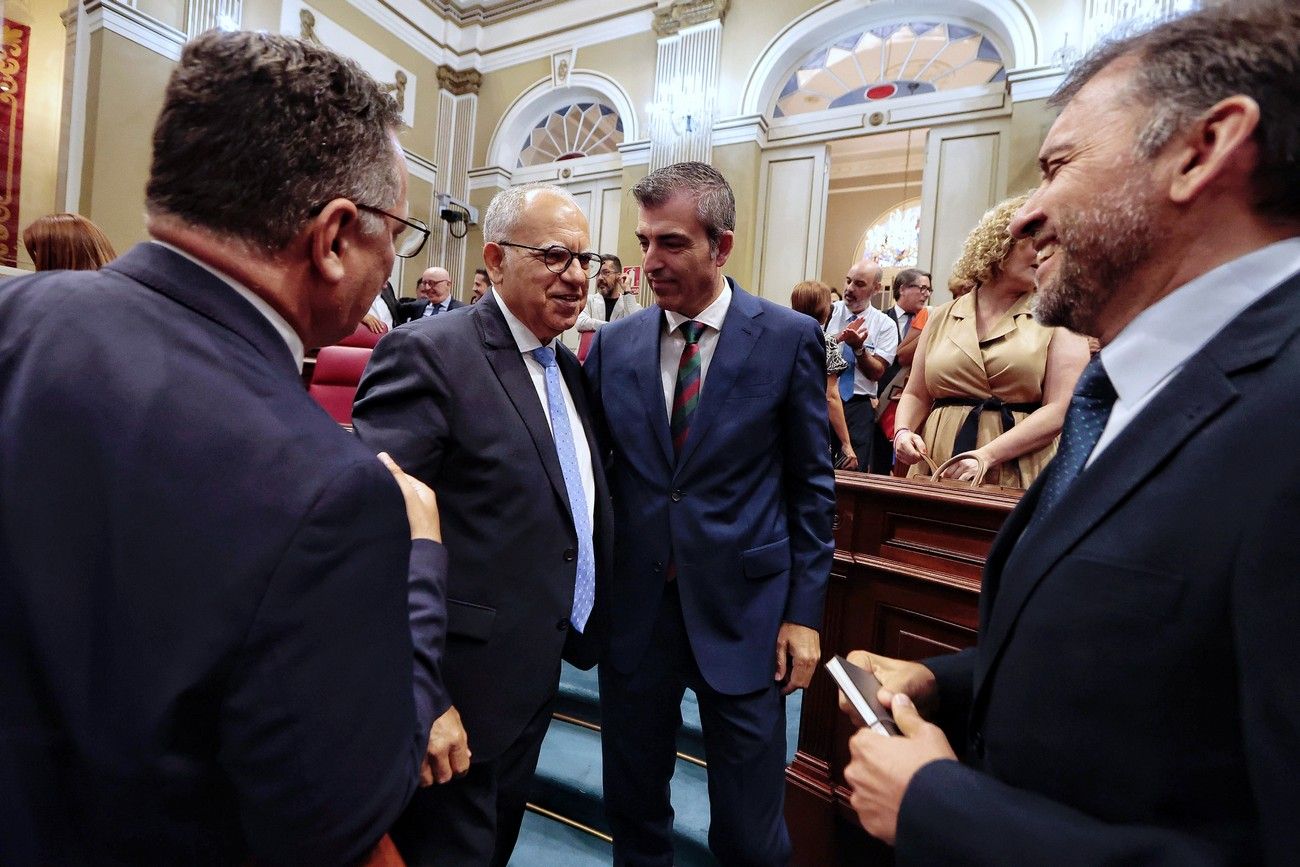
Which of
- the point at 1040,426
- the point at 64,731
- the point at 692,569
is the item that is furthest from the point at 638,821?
the point at 1040,426

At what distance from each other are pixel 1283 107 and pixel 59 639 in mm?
1246

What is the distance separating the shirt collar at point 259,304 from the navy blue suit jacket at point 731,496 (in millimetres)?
944

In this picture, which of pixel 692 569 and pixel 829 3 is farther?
pixel 829 3

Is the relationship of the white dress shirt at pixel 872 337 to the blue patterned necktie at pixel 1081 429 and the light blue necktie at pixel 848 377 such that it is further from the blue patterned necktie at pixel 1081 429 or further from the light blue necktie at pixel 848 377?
the blue patterned necktie at pixel 1081 429

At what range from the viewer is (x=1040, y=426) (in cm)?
197

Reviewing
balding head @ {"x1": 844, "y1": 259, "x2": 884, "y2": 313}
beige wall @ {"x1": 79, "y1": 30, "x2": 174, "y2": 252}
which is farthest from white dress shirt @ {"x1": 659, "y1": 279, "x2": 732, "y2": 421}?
beige wall @ {"x1": 79, "y1": 30, "x2": 174, "y2": 252}

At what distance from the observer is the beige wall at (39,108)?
8139mm

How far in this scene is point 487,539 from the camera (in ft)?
4.53

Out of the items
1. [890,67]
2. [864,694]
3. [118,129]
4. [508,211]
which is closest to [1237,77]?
[864,694]

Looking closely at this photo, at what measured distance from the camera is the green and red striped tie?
66.8 inches

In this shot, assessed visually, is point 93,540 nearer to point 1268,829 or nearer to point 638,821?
point 1268,829

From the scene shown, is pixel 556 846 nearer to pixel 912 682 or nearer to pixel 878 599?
pixel 878 599

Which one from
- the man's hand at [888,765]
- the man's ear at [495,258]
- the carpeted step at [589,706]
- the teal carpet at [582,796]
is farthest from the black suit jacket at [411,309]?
the man's hand at [888,765]

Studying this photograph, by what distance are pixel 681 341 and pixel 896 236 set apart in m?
10.8
